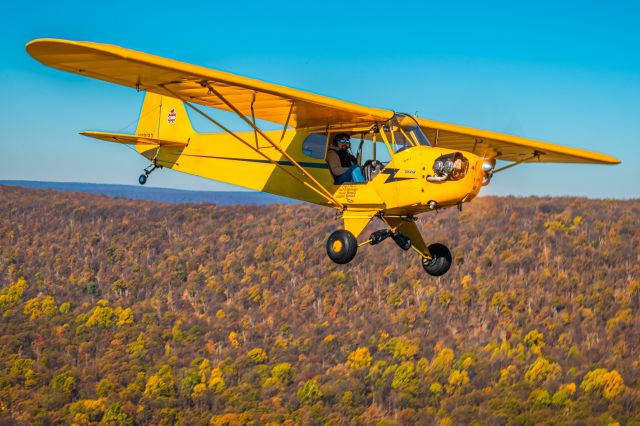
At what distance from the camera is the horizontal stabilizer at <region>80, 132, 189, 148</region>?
20.4 meters

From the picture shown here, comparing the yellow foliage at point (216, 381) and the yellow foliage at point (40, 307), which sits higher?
the yellow foliage at point (40, 307)

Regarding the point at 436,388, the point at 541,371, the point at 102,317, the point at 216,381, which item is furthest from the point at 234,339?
the point at 541,371

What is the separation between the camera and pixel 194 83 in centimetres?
1549

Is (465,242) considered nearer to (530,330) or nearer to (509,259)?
(509,259)

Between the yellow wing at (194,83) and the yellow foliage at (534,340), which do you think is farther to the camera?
the yellow foliage at (534,340)

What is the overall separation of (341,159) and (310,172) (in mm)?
663

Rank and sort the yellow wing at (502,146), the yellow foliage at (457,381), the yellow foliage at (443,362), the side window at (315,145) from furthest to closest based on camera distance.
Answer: the yellow foliage at (443,362), the yellow foliage at (457,381), the yellow wing at (502,146), the side window at (315,145)

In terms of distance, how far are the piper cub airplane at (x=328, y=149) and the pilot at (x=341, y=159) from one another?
0.26 feet

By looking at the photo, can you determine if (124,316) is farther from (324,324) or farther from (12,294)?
(324,324)

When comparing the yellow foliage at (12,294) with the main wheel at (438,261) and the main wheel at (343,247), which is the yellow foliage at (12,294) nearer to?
the main wheel at (438,261)

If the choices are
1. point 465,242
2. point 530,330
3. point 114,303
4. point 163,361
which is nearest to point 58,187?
point 114,303

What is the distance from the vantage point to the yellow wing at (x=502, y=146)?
1867 centimetres

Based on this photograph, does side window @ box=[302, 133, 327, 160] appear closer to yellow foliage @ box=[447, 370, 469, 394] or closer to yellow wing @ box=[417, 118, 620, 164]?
yellow wing @ box=[417, 118, 620, 164]

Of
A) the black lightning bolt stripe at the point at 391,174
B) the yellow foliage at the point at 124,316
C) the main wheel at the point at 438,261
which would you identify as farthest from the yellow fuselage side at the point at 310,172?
the yellow foliage at the point at 124,316
